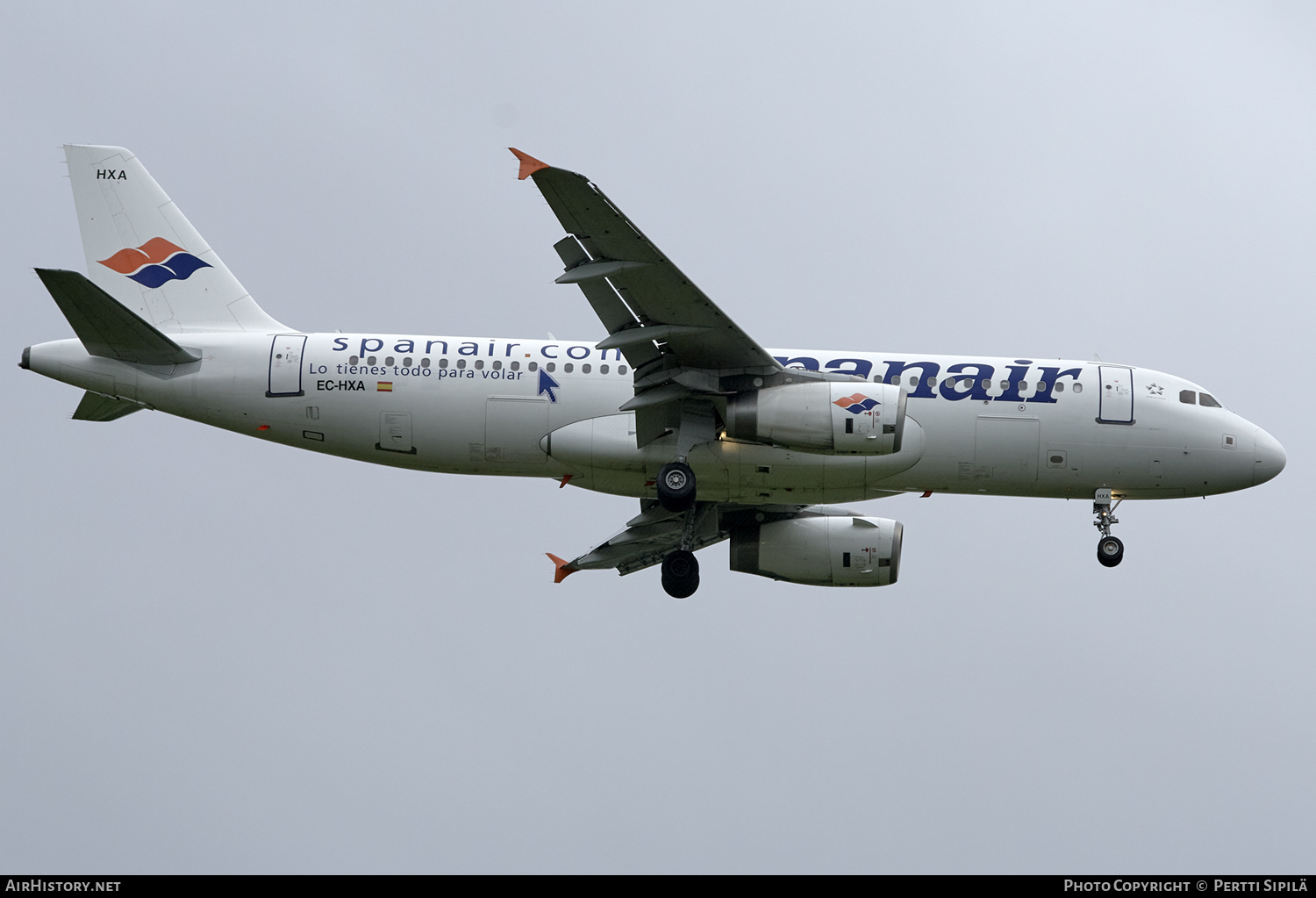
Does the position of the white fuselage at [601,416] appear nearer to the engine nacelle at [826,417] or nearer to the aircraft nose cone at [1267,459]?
the aircraft nose cone at [1267,459]

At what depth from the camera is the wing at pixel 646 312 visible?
24344mm

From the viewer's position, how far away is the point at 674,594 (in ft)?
105

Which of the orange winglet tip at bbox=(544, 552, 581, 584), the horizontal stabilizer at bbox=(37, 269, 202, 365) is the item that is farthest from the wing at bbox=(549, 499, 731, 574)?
the horizontal stabilizer at bbox=(37, 269, 202, 365)

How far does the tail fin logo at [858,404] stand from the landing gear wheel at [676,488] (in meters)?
3.22

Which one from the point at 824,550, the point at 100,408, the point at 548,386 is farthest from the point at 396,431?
the point at 824,550

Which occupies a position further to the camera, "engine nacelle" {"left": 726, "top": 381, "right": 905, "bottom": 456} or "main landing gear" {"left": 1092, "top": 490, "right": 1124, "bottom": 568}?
"main landing gear" {"left": 1092, "top": 490, "right": 1124, "bottom": 568}

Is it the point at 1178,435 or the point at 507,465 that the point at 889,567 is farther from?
the point at 507,465

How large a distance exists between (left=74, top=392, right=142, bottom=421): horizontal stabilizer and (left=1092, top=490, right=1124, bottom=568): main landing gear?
19425mm

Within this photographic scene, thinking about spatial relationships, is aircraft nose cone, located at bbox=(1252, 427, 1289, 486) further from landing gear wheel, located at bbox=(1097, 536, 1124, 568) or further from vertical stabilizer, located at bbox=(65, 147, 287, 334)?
vertical stabilizer, located at bbox=(65, 147, 287, 334)

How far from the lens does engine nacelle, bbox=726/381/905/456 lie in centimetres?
2667

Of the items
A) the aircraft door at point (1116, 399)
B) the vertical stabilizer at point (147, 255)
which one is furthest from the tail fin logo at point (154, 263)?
the aircraft door at point (1116, 399)

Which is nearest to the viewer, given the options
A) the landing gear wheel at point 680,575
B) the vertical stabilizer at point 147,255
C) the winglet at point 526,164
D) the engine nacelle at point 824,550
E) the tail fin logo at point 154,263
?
the winglet at point 526,164
